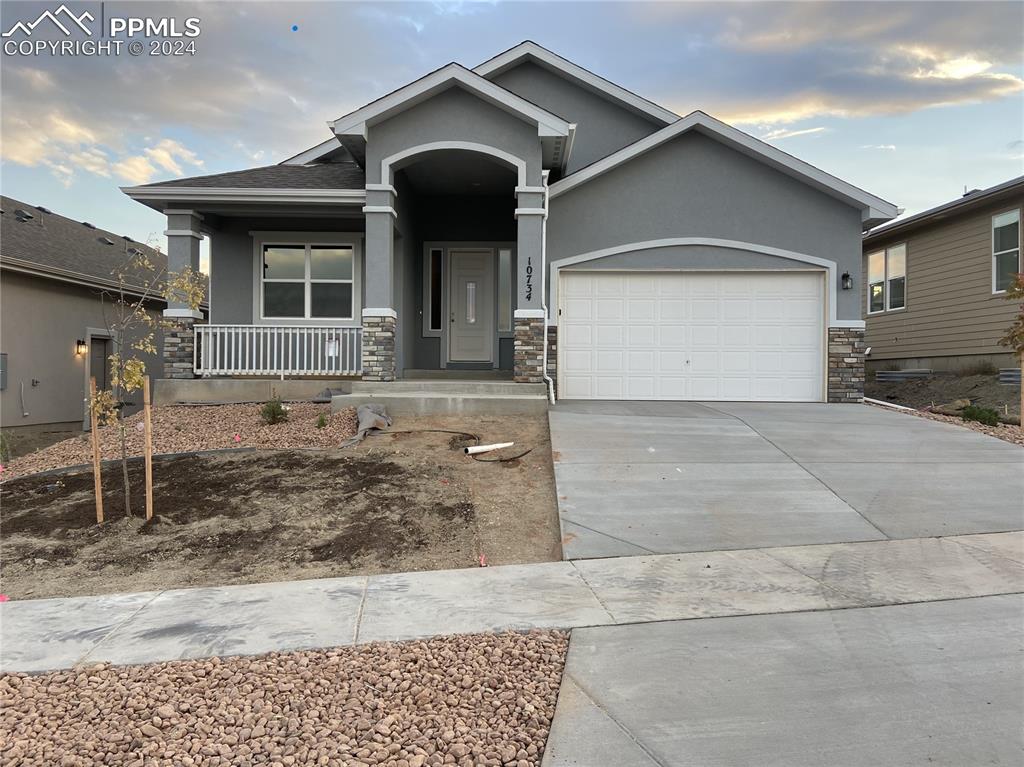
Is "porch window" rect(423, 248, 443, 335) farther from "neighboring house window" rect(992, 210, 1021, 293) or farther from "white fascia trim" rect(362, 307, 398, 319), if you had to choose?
"neighboring house window" rect(992, 210, 1021, 293)

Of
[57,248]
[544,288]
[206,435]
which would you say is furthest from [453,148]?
[57,248]

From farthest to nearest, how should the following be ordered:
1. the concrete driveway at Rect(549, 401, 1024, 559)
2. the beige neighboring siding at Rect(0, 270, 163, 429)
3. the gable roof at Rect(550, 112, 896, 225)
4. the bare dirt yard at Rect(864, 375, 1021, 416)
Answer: the bare dirt yard at Rect(864, 375, 1021, 416)
the beige neighboring siding at Rect(0, 270, 163, 429)
the gable roof at Rect(550, 112, 896, 225)
the concrete driveway at Rect(549, 401, 1024, 559)

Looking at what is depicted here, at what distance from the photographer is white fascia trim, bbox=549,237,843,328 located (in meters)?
11.1

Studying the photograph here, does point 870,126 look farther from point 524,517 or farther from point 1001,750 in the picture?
point 1001,750

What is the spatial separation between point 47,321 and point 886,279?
67.5 ft

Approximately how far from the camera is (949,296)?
1453 centimetres

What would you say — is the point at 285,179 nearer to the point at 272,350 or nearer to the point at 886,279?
the point at 272,350

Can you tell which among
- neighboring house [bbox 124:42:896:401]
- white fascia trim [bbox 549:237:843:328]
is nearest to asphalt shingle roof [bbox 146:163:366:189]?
neighboring house [bbox 124:42:896:401]

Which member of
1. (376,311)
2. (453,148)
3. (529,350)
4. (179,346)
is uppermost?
(453,148)

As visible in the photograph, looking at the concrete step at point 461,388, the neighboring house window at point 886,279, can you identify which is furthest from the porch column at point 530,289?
the neighboring house window at point 886,279

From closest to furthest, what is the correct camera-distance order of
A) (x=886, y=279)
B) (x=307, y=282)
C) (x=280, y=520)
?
(x=280, y=520)
(x=307, y=282)
(x=886, y=279)

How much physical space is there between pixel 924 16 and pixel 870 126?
140 inches

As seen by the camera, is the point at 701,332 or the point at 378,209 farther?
the point at 701,332

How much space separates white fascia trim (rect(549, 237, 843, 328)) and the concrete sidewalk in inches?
276
